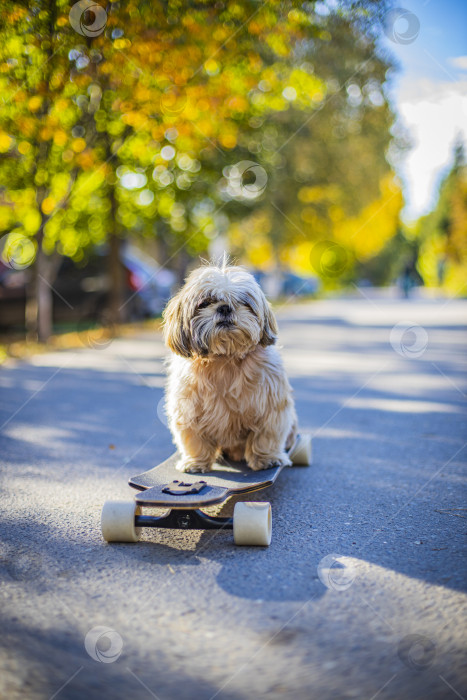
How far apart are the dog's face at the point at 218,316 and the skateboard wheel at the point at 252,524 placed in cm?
104

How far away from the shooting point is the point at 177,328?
12.9 feet

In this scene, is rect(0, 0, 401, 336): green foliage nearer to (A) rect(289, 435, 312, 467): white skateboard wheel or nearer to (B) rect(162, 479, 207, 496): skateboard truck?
(A) rect(289, 435, 312, 467): white skateboard wheel

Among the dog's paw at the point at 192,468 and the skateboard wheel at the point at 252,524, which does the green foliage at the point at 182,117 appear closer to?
the dog's paw at the point at 192,468

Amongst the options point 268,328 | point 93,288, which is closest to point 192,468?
point 268,328

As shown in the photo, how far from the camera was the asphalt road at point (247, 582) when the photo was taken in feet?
7.15

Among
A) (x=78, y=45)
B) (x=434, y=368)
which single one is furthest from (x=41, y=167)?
(x=434, y=368)

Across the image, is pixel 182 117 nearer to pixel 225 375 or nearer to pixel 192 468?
pixel 225 375

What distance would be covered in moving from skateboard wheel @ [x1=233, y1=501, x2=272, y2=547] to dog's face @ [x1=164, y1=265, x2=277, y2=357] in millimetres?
1036

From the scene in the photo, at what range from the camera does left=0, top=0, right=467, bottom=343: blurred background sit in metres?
9.44

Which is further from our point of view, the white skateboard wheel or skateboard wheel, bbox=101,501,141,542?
the white skateboard wheel

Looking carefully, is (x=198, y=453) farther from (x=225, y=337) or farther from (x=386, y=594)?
(x=386, y=594)

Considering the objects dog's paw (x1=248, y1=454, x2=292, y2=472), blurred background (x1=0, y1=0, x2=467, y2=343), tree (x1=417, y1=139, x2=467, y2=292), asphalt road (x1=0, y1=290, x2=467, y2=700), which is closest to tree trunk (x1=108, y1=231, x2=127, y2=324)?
blurred background (x1=0, y1=0, x2=467, y2=343)

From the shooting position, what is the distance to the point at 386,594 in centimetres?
274

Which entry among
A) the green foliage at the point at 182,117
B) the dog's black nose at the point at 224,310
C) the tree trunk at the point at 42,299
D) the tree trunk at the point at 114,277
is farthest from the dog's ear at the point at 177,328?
the tree trunk at the point at 114,277
